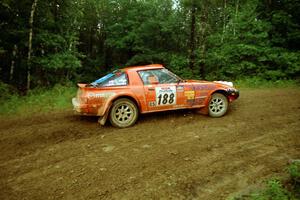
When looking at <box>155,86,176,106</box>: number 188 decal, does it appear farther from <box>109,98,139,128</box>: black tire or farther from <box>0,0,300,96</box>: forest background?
<box>0,0,300,96</box>: forest background

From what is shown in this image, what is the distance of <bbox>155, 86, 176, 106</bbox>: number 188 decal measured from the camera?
7.00 m

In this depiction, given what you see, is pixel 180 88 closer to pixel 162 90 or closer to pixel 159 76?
pixel 162 90

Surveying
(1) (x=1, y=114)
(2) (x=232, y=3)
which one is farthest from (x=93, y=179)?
(2) (x=232, y=3)

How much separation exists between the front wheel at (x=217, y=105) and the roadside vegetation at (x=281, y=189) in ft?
11.4

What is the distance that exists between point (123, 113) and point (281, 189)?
4.10 metres

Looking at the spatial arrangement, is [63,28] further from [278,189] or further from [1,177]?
[278,189]

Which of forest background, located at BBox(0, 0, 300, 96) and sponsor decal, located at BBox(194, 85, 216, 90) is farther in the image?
forest background, located at BBox(0, 0, 300, 96)

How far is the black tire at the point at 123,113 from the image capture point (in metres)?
6.69

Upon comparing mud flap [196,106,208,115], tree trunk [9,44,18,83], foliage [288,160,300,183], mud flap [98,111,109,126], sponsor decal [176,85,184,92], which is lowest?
foliage [288,160,300,183]

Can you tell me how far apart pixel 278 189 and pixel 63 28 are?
1431 cm

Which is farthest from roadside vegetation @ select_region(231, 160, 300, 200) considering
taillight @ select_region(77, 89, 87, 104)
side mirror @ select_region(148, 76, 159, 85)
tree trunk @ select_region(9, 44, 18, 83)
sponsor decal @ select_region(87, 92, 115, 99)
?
tree trunk @ select_region(9, 44, 18, 83)

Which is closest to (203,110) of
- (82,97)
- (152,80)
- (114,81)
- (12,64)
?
(152,80)

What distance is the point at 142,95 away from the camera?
6.87m

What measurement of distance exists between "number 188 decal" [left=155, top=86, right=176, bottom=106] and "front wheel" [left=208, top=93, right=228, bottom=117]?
114cm
